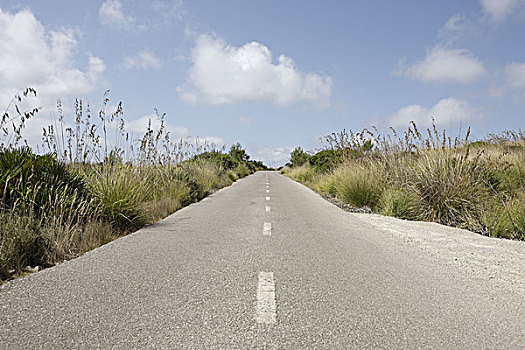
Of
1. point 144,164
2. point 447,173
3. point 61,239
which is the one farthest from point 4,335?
point 447,173

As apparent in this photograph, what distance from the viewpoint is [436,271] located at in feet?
16.3

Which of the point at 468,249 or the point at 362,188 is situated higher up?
the point at 362,188

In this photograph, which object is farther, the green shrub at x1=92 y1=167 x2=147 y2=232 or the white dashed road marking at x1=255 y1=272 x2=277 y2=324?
the green shrub at x1=92 y1=167 x2=147 y2=232

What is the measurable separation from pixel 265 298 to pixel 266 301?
9cm

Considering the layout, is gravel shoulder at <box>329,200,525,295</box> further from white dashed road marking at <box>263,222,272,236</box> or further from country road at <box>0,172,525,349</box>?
white dashed road marking at <box>263,222,272,236</box>

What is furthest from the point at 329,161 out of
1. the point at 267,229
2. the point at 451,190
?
the point at 267,229

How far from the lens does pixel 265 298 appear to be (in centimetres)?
366

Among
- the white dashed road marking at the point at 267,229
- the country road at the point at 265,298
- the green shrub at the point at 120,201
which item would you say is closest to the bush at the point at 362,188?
the white dashed road marking at the point at 267,229

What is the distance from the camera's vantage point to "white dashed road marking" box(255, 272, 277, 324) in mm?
3189

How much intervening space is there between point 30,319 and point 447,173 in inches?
369

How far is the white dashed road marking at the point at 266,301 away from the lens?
3.19 meters

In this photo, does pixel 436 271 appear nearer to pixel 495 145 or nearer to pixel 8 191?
pixel 8 191

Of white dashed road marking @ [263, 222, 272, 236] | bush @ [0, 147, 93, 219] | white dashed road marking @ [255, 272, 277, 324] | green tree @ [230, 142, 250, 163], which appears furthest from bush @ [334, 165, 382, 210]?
green tree @ [230, 142, 250, 163]

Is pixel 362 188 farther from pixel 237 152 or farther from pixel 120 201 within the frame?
pixel 237 152
